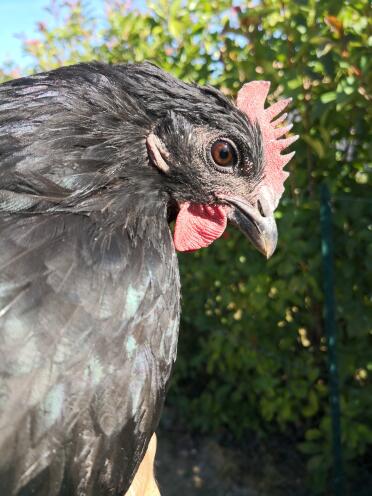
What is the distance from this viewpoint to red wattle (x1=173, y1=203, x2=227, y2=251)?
5.92 ft

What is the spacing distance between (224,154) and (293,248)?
1.48m

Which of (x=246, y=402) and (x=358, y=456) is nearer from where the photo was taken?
(x=358, y=456)

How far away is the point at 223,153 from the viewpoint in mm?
1726

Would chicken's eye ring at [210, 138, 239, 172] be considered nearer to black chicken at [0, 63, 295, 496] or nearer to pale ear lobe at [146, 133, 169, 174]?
black chicken at [0, 63, 295, 496]

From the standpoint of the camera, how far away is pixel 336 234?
317 centimetres

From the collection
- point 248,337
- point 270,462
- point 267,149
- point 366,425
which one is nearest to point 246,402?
point 270,462

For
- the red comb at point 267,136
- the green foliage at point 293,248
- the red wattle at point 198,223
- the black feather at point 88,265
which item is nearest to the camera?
the black feather at point 88,265

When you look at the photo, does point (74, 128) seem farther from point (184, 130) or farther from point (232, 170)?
point (232, 170)

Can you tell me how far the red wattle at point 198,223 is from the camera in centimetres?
180

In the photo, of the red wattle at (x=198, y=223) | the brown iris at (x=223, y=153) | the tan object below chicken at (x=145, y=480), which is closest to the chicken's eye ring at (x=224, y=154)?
the brown iris at (x=223, y=153)

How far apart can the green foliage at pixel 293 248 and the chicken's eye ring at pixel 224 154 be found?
1.12 m

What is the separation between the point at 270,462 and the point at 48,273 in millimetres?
3076

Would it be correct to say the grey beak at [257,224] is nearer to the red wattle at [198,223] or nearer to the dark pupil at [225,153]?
the red wattle at [198,223]

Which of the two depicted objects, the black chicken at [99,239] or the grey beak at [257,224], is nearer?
the black chicken at [99,239]
